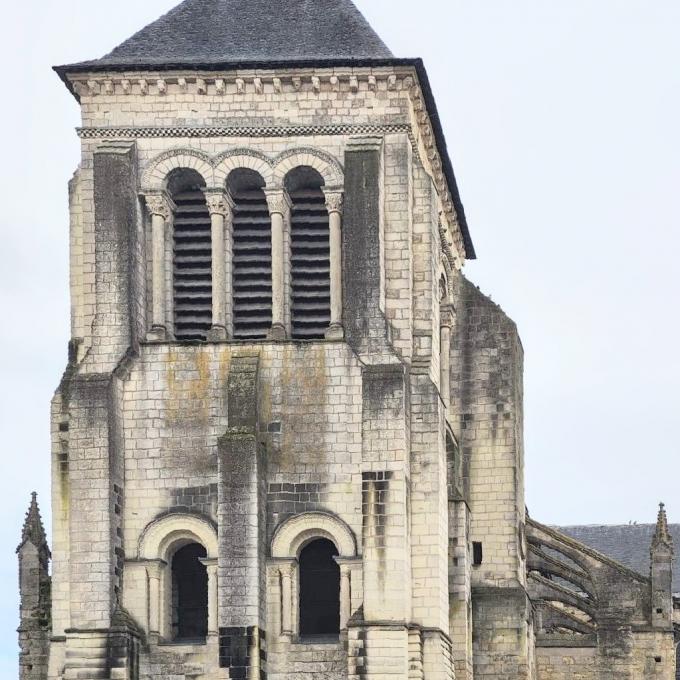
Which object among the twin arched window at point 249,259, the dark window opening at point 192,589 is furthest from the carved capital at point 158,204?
the dark window opening at point 192,589

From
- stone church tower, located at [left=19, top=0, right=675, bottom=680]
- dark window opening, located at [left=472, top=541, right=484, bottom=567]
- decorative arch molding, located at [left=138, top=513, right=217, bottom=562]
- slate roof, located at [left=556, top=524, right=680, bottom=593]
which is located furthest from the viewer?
slate roof, located at [left=556, top=524, right=680, bottom=593]

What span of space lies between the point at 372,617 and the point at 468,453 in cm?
856

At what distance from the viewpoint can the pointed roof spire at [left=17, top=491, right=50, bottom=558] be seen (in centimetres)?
4359

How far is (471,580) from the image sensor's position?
1799 inches

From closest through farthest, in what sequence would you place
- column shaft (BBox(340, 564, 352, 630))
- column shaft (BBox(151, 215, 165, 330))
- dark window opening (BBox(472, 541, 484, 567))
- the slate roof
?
1. column shaft (BBox(340, 564, 352, 630))
2. column shaft (BBox(151, 215, 165, 330))
3. dark window opening (BBox(472, 541, 484, 567))
4. the slate roof

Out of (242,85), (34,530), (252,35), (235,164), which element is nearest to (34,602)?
(34,530)

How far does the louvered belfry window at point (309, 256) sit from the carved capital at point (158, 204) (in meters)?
2.25

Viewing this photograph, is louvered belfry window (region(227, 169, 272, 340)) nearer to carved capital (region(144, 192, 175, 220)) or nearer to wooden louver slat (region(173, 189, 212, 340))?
wooden louver slat (region(173, 189, 212, 340))

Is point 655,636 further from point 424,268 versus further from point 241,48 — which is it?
point 241,48

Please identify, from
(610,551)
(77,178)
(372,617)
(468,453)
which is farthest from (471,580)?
(610,551)

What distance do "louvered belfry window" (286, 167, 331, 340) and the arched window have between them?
1.58 meters

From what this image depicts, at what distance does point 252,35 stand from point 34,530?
34.6ft

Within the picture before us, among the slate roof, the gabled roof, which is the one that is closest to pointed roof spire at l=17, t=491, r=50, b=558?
the gabled roof

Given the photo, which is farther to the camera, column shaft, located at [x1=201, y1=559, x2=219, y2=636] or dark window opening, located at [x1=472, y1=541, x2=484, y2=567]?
dark window opening, located at [x1=472, y1=541, x2=484, y2=567]
